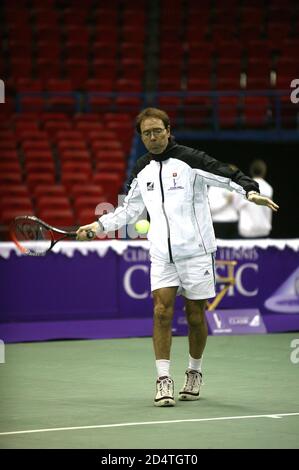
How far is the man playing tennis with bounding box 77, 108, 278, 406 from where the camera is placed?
28.8ft

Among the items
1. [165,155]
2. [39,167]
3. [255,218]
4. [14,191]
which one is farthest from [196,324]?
[39,167]

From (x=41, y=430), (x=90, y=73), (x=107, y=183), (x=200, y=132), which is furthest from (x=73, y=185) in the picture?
(x=41, y=430)

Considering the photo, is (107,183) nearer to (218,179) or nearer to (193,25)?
(193,25)

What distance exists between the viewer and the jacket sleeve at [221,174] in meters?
8.55

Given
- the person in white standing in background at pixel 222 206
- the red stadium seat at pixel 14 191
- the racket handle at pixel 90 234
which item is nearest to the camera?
the racket handle at pixel 90 234

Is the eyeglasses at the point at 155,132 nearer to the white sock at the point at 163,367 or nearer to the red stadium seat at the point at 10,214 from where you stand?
the white sock at the point at 163,367

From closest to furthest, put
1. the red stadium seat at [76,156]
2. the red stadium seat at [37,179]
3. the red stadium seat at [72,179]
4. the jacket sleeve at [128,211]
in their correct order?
the jacket sleeve at [128,211] < the red stadium seat at [37,179] < the red stadium seat at [72,179] < the red stadium seat at [76,156]

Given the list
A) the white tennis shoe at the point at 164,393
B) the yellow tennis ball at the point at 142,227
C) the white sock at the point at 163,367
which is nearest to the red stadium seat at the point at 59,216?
the yellow tennis ball at the point at 142,227

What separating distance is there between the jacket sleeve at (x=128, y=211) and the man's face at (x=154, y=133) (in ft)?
1.24

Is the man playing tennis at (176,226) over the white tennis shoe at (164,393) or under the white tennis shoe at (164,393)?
over

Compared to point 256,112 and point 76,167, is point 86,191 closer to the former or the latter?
point 76,167

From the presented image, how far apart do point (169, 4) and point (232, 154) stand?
22.5 feet

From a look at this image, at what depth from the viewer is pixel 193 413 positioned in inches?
321

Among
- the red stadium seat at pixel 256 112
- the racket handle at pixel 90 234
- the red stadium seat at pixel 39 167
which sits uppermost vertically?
the red stadium seat at pixel 256 112
